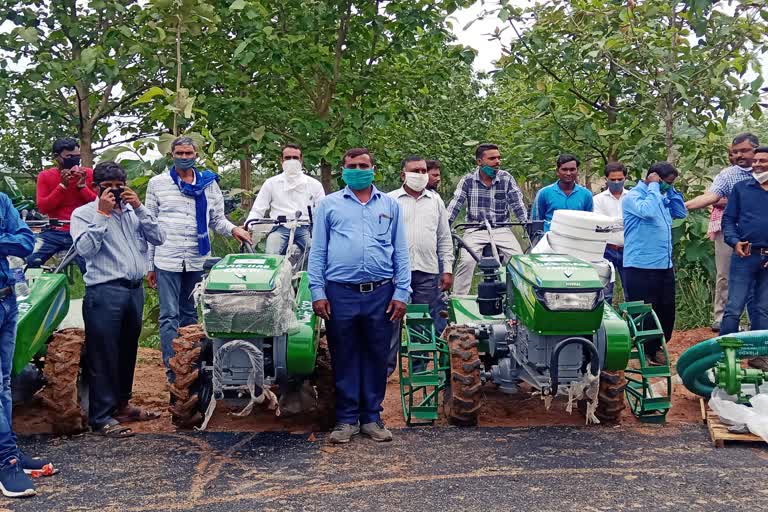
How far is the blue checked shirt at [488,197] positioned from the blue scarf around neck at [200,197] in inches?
88.5

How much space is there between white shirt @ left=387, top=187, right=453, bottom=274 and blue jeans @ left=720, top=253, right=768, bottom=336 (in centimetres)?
227

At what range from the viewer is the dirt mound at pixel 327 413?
6391mm

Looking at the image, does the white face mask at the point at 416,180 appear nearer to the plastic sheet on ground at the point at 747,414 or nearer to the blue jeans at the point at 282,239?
the blue jeans at the point at 282,239

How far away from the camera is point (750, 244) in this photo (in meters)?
7.10

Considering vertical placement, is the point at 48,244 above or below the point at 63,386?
above

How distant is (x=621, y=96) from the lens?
10031 mm

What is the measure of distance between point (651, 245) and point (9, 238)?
5.16 metres

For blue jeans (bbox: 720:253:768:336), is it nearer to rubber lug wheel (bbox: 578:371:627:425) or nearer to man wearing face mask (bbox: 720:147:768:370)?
man wearing face mask (bbox: 720:147:768:370)

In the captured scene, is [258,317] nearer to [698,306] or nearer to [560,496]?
[560,496]

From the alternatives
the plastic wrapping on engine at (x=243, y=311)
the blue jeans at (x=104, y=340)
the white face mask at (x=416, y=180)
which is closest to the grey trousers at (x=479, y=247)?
the white face mask at (x=416, y=180)

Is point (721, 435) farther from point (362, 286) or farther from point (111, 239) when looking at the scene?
point (111, 239)

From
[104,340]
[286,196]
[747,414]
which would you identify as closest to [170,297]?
[104,340]

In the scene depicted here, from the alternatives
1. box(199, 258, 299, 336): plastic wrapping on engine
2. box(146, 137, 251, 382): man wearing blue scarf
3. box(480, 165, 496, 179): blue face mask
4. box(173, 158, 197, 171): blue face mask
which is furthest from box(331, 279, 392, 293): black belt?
box(480, 165, 496, 179): blue face mask

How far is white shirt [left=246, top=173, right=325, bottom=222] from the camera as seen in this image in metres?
7.88
